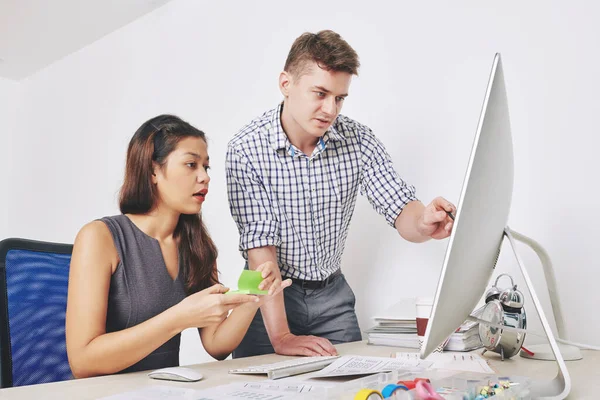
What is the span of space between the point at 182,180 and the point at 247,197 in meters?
0.33

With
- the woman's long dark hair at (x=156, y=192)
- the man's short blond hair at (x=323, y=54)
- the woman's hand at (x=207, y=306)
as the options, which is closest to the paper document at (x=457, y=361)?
the woman's hand at (x=207, y=306)

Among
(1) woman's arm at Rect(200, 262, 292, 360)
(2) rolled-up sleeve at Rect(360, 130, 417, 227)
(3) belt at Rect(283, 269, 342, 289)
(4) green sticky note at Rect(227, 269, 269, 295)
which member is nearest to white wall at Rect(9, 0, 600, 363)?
(2) rolled-up sleeve at Rect(360, 130, 417, 227)

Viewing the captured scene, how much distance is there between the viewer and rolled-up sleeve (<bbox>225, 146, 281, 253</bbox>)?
1667mm

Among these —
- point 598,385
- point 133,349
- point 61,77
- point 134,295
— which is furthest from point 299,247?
point 61,77

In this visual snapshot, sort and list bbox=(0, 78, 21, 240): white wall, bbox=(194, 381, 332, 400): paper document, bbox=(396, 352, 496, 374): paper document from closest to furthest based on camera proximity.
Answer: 1. bbox=(194, 381, 332, 400): paper document
2. bbox=(396, 352, 496, 374): paper document
3. bbox=(0, 78, 21, 240): white wall

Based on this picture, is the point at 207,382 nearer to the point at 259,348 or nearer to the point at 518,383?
the point at 518,383

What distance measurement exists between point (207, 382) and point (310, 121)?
922 millimetres

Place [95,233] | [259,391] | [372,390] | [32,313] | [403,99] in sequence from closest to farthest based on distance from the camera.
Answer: [372,390], [259,391], [95,233], [32,313], [403,99]

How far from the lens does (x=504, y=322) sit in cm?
124

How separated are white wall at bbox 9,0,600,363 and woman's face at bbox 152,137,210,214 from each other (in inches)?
41.1

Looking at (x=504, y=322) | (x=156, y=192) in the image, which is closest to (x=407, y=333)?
(x=504, y=322)

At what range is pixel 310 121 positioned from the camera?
1.66m

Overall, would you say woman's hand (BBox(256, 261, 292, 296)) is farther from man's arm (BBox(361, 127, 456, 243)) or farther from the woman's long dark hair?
man's arm (BBox(361, 127, 456, 243))

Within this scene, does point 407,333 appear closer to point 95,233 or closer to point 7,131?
point 95,233
